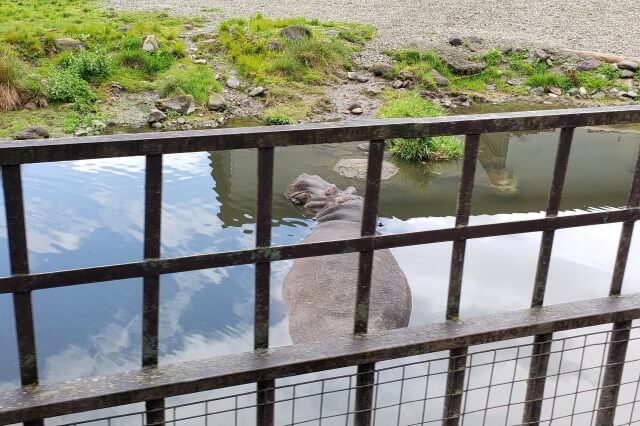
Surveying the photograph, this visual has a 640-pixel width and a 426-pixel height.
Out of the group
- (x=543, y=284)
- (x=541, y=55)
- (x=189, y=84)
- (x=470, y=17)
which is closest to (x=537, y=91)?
(x=541, y=55)

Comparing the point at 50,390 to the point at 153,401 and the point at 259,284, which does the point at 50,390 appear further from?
the point at 259,284

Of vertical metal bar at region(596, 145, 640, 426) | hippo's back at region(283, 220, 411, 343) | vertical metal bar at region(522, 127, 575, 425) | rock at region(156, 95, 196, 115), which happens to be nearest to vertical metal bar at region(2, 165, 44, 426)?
vertical metal bar at region(522, 127, 575, 425)

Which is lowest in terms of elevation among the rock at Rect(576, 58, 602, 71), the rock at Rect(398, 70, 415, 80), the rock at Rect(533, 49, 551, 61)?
the rock at Rect(398, 70, 415, 80)

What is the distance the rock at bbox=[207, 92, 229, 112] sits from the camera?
43.6 feet

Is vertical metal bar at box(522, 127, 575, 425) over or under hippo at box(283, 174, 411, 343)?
over

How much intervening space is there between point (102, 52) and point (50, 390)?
42.7 ft

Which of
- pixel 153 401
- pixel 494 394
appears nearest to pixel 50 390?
pixel 153 401

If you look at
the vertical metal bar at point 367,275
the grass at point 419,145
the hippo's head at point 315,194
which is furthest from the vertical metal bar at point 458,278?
the grass at point 419,145

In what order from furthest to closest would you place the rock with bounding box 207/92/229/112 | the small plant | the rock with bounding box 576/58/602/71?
the rock with bounding box 576/58/602/71
the rock with bounding box 207/92/229/112
the small plant

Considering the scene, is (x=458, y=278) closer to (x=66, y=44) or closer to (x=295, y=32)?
(x=66, y=44)

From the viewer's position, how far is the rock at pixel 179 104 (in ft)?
42.1

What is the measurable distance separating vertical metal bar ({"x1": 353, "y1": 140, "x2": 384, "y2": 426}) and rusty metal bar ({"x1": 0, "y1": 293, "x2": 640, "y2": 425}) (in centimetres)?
6

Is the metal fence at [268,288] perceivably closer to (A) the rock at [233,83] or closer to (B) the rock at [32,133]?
(B) the rock at [32,133]

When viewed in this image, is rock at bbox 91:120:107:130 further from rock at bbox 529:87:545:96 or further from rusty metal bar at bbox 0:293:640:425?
rusty metal bar at bbox 0:293:640:425
